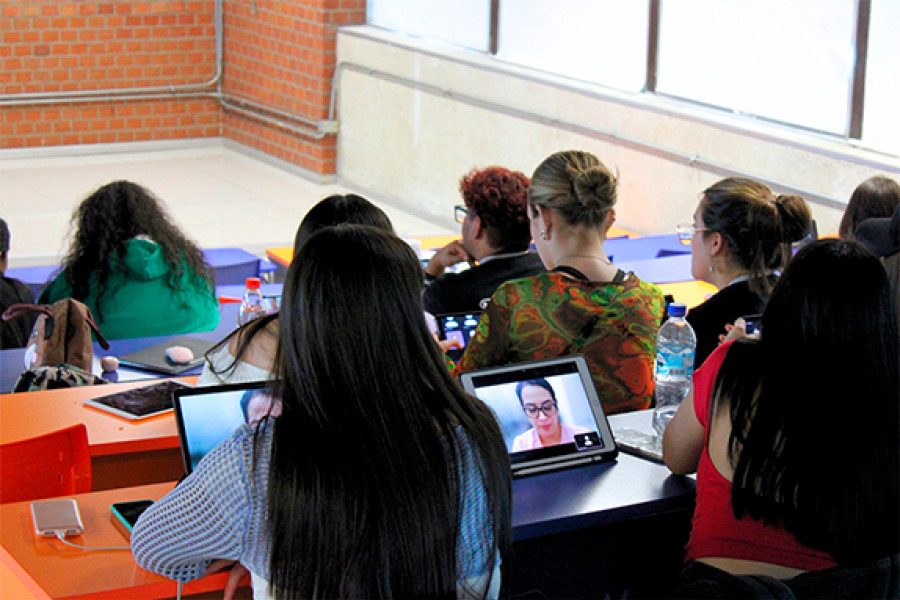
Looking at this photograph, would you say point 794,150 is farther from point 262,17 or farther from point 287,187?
point 262,17

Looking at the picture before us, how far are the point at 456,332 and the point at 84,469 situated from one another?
3.58ft

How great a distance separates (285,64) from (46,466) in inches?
296

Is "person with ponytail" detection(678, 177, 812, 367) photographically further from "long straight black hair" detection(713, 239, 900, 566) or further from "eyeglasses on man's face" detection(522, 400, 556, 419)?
"long straight black hair" detection(713, 239, 900, 566)

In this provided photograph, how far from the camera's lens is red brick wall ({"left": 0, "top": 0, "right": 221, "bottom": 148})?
31.9 feet

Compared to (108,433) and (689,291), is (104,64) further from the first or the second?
(108,433)

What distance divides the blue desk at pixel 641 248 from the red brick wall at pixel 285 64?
13.9ft

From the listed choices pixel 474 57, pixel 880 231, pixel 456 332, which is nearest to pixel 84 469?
pixel 456 332

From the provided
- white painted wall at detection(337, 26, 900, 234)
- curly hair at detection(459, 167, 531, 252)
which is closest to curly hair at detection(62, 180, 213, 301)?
curly hair at detection(459, 167, 531, 252)

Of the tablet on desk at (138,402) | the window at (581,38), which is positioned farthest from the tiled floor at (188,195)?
the tablet on desk at (138,402)

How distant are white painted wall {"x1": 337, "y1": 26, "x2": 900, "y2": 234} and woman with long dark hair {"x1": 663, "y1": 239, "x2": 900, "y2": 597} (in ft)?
10.4

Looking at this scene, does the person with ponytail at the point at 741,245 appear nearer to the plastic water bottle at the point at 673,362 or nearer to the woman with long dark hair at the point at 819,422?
the plastic water bottle at the point at 673,362

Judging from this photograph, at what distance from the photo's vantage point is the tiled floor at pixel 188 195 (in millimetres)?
7480

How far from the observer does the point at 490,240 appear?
129 inches

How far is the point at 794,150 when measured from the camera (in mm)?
5195
